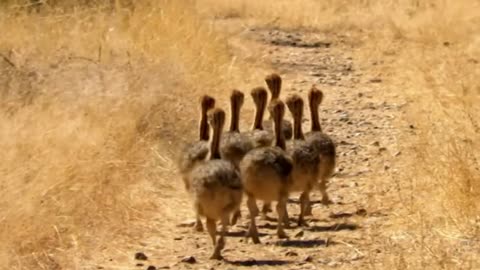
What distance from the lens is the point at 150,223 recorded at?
10672mm

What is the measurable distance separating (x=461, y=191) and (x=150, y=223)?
258 cm

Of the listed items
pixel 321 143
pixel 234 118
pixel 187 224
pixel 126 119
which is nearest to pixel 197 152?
pixel 187 224

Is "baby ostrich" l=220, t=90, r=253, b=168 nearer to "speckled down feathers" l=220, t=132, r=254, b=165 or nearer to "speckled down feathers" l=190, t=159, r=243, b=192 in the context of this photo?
"speckled down feathers" l=220, t=132, r=254, b=165

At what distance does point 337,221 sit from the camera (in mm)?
10789

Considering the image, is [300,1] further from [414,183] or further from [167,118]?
[414,183]

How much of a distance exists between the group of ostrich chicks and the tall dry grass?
0.85 m

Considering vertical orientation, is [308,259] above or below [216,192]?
below

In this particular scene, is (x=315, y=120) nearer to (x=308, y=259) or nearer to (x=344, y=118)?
(x=308, y=259)

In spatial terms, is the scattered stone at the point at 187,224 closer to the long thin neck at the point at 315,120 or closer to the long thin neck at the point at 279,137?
the long thin neck at the point at 279,137

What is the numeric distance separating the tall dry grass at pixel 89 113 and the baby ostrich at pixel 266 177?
101cm

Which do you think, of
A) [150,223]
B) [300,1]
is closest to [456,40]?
[300,1]

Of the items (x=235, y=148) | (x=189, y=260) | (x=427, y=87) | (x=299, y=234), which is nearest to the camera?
(x=189, y=260)

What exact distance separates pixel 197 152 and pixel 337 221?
1332 millimetres

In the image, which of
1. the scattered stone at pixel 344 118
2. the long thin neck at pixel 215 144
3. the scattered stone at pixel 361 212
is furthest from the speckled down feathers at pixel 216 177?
the scattered stone at pixel 344 118
